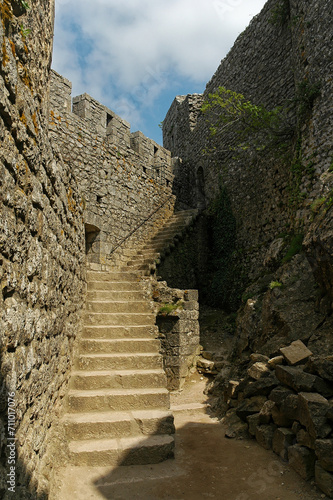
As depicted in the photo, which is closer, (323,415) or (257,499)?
(257,499)

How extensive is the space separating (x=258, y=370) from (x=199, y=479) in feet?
5.65

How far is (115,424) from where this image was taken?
11.6ft

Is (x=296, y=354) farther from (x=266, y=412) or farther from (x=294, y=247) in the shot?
(x=294, y=247)

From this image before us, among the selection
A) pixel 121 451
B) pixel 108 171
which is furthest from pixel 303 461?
pixel 108 171

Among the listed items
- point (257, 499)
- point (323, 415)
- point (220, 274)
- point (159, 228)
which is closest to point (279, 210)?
point (220, 274)

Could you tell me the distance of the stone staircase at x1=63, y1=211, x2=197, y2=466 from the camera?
133 inches

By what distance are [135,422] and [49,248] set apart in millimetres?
2079

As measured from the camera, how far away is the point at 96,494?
2.83 metres

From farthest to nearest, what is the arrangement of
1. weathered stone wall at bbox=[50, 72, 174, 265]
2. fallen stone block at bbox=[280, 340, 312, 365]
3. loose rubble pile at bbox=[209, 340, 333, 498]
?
1. weathered stone wall at bbox=[50, 72, 174, 265]
2. fallen stone block at bbox=[280, 340, 312, 365]
3. loose rubble pile at bbox=[209, 340, 333, 498]

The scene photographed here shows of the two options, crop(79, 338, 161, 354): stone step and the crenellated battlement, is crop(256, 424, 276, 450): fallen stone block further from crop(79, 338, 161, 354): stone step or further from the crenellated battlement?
the crenellated battlement

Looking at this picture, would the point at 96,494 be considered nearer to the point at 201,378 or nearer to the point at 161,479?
the point at 161,479

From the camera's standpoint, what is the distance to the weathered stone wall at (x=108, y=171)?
881 centimetres

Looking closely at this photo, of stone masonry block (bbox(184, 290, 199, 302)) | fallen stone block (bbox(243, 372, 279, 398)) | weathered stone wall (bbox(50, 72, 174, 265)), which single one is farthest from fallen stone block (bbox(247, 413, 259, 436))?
weathered stone wall (bbox(50, 72, 174, 265))

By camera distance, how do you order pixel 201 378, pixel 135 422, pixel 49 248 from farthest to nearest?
pixel 201 378 < pixel 135 422 < pixel 49 248
